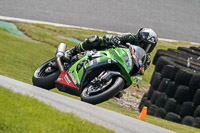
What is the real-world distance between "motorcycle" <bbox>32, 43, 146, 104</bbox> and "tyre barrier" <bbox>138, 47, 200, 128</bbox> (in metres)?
1.36

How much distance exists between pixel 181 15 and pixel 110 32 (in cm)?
501

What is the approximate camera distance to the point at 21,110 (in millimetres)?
4637

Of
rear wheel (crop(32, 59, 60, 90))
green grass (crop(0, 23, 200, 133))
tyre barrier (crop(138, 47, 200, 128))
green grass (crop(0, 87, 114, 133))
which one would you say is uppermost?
green grass (crop(0, 87, 114, 133))

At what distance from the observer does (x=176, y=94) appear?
866 cm

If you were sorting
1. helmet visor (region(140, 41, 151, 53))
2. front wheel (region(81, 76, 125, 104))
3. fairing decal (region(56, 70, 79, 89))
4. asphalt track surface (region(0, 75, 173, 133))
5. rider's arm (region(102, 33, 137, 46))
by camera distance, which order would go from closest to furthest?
asphalt track surface (region(0, 75, 173, 133)) → front wheel (region(81, 76, 125, 104)) → fairing decal (region(56, 70, 79, 89)) → rider's arm (region(102, 33, 137, 46)) → helmet visor (region(140, 41, 151, 53))

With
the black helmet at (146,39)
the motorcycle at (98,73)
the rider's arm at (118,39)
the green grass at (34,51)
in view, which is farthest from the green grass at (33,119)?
the black helmet at (146,39)

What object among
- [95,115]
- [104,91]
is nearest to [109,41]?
[104,91]

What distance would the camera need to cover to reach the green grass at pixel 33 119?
4125 mm

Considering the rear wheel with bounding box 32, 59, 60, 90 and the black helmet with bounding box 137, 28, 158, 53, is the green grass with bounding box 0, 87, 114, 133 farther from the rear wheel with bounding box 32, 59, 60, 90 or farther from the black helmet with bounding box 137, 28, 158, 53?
the black helmet with bounding box 137, 28, 158, 53

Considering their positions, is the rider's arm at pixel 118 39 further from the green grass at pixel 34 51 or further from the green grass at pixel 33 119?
the green grass at pixel 33 119

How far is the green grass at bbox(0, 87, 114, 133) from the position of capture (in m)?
4.12

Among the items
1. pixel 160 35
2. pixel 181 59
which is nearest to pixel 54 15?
pixel 160 35

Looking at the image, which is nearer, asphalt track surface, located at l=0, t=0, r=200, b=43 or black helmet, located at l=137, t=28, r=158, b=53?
black helmet, located at l=137, t=28, r=158, b=53

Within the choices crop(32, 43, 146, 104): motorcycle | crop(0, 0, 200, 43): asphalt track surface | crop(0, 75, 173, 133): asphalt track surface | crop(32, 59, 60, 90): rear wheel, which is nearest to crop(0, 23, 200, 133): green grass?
crop(32, 59, 60, 90): rear wheel
